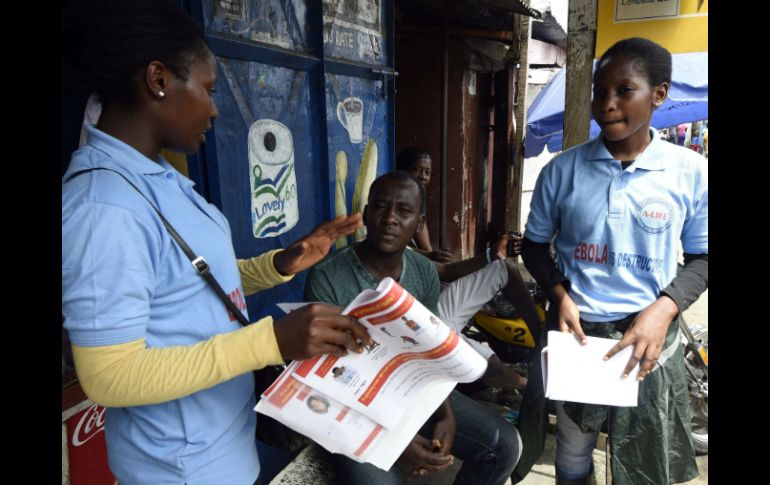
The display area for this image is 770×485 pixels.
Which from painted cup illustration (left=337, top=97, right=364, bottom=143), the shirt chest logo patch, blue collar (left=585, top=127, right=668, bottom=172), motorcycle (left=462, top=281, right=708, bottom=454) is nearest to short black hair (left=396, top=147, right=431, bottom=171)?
painted cup illustration (left=337, top=97, right=364, bottom=143)

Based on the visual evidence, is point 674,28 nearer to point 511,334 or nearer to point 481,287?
point 481,287

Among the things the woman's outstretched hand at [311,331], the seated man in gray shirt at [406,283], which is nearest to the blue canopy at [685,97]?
the seated man in gray shirt at [406,283]

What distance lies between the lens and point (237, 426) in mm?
1188

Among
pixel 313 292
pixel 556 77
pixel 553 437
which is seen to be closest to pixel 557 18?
pixel 556 77

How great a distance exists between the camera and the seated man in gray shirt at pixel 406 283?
1813mm

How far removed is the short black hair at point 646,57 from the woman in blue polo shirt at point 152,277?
1.22 m

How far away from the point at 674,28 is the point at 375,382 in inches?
Answer: 84.2

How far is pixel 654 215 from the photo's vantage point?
5.17 ft

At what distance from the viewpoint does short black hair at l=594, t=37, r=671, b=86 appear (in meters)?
1.54

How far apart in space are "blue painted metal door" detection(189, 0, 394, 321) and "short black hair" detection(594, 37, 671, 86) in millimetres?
1435

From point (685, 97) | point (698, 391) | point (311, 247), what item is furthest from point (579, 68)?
point (685, 97)

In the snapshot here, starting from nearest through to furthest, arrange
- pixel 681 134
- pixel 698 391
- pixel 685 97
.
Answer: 1. pixel 698 391
2. pixel 685 97
3. pixel 681 134

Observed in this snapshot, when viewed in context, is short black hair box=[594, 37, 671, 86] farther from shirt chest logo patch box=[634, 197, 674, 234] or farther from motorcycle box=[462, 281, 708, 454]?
motorcycle box=[462, 281, 708, 454]

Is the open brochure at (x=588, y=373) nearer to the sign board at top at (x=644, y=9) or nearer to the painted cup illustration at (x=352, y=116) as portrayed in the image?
the sign board at top at (x=644, y=9)
